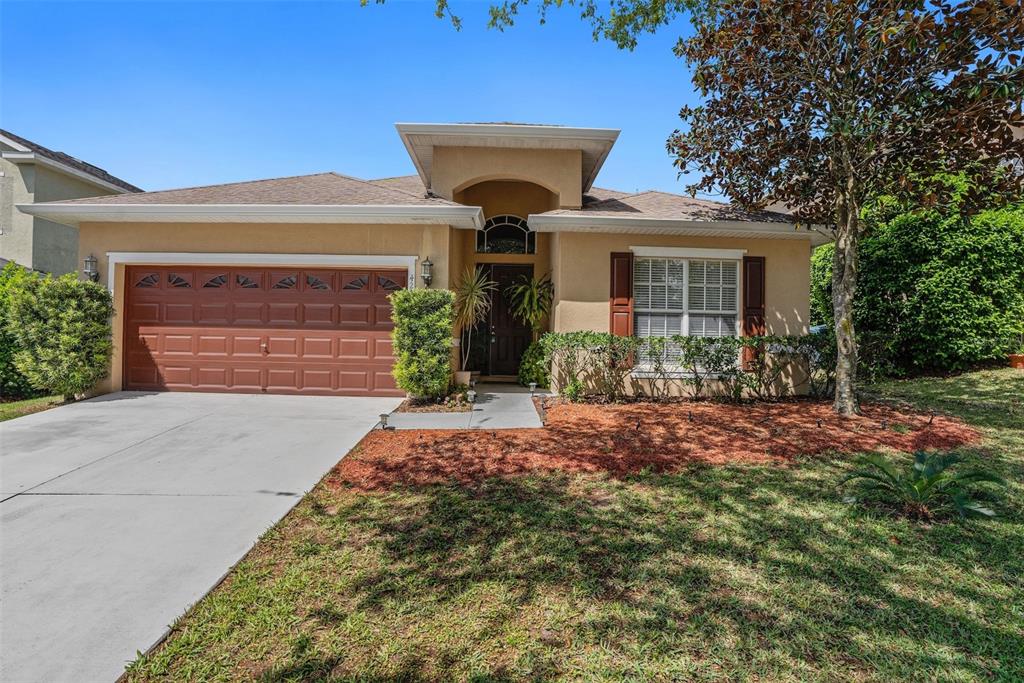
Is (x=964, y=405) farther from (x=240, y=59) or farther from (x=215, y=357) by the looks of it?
(x=240, y=59)

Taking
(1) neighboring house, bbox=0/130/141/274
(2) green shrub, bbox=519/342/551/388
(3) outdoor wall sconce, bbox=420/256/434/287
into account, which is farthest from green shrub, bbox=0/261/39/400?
(2) green shrub, bbox=519/342/551/388

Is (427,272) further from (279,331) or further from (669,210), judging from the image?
(669,210)

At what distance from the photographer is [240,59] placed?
883 cm

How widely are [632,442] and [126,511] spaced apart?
16.8 ft

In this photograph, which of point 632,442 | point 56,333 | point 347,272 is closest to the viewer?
point 632,442

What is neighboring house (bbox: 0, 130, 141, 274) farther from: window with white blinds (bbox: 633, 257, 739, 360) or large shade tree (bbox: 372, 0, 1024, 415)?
window with white blinds (bbox: 633, 257, 739, 360)

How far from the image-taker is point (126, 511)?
391 cm

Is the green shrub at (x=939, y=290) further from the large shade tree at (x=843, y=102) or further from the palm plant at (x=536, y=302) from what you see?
the palm plant at (x=536, y=302)

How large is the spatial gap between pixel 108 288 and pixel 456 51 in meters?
7.90

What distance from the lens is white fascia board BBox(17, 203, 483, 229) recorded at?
8.30 m

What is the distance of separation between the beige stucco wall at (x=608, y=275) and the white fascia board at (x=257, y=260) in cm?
283

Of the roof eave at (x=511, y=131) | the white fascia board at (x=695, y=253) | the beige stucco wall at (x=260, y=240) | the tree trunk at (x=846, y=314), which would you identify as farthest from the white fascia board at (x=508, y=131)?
the tree trunk at (x=846, y=314)

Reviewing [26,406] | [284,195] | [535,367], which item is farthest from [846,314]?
[26,406]

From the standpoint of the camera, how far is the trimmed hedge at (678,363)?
8711 millimetres
